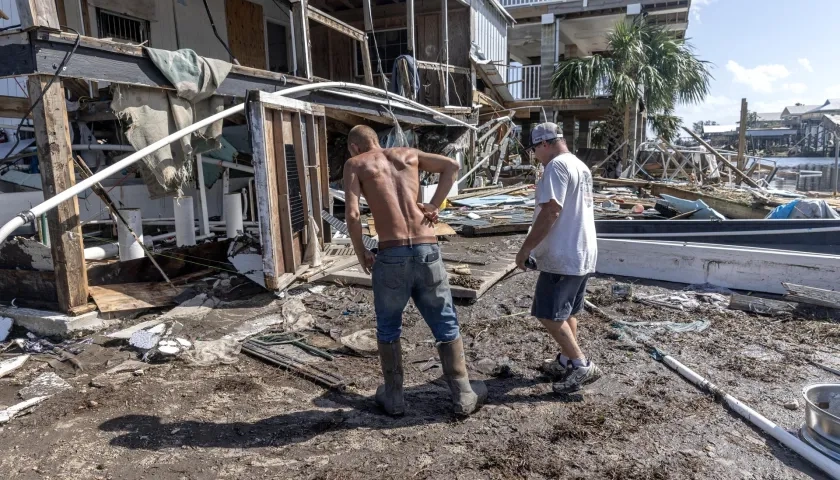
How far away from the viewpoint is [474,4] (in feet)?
47.5

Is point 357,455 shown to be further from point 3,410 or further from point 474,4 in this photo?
point 474,4

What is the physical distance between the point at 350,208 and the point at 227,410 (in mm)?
1571

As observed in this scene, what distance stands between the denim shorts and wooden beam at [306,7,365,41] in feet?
18.4

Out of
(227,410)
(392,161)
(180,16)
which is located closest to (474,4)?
(180,16)

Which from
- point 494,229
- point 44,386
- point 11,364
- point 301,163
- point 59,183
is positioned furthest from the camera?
point 494,229

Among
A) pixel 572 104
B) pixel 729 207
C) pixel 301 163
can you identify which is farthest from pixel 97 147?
pixel 572 104

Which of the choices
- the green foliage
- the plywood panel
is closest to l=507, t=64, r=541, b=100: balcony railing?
the green foliage

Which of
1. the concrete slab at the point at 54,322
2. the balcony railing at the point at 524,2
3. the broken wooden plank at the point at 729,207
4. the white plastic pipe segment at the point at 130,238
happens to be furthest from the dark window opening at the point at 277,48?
the balcony railing at the point at 524,2

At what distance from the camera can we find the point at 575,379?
11.9 feet

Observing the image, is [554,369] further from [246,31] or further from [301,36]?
[246,31]

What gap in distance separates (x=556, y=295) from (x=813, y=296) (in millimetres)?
3362

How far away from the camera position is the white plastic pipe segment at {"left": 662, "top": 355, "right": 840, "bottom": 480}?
2.73 metres

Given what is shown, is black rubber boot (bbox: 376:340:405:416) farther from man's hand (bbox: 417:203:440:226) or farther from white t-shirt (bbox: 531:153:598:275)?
white t-shirt (bbox: 531:153:598:275)

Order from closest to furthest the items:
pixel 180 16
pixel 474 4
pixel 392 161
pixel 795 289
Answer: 1. pixel 392 161
2. pixel 795 289
3. pixel 180 16
4. pixel 474 4
